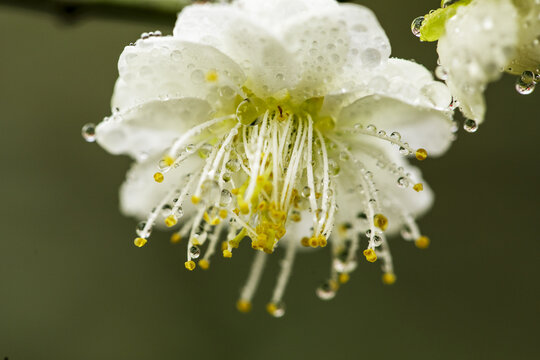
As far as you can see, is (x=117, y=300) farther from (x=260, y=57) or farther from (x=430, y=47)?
(x=260, y=57)

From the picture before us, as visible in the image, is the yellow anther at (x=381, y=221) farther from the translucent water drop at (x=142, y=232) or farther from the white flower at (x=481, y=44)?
the translucent water drop at (x=142, y=232)

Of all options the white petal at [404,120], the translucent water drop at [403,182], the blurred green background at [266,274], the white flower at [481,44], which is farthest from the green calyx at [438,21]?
the blurred green background at [266,274]

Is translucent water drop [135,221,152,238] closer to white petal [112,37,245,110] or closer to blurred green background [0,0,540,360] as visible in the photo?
white petal [112,37,245,110]

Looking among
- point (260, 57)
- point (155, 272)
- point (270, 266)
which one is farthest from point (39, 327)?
point (260, 57)

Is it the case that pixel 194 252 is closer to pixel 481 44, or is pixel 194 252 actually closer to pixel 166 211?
pixel 166 211

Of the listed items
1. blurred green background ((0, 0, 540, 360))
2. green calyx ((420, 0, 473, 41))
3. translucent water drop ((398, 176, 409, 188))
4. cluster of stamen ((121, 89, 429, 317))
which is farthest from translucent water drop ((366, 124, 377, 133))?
blurred green background ((0, 0, 540, 360))

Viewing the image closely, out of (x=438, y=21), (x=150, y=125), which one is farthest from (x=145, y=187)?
(x=438, y=21)
